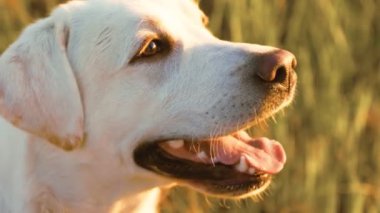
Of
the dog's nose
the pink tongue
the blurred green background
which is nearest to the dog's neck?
the pink tongue

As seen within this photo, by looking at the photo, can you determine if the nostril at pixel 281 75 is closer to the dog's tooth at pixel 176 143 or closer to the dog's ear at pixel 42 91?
the dog's tooth at pixel 176 143

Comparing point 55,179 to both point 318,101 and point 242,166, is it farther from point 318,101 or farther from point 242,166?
point 318,101

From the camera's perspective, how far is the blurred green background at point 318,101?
4.03 meters

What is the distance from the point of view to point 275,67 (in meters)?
2.72

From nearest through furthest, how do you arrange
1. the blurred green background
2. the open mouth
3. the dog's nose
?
the dog's nose, the open mouth, the blurred green background

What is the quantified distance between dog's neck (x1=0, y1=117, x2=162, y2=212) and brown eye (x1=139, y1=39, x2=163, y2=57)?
35 cm

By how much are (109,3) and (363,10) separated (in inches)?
84.0

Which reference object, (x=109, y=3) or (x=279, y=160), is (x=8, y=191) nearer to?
(x=109, y=3)

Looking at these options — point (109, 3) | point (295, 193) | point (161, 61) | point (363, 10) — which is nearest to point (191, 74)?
point (161, 61)

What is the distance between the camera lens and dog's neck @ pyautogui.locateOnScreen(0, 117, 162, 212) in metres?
2.91

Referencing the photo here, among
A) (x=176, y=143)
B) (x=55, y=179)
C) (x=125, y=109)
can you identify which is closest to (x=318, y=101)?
(x=176, y=143)

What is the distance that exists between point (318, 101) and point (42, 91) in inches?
67.5

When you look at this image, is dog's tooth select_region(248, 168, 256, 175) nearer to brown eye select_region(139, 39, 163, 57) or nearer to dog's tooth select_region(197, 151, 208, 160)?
dog's tooth select_region(197, 151, 208, 160)

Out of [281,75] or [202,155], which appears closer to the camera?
[281,75]
